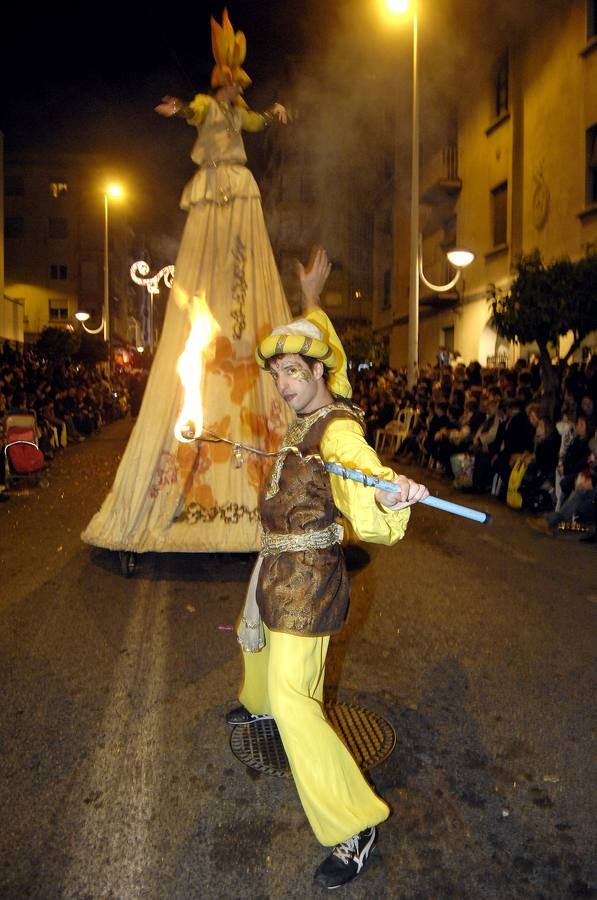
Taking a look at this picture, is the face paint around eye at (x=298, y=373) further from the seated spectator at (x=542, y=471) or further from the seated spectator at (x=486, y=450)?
the seated spectator at (x=486, y=450)

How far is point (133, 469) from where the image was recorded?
6.45 meters

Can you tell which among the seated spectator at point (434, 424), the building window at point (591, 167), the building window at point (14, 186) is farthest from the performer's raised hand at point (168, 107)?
the building window at point (14, 186)

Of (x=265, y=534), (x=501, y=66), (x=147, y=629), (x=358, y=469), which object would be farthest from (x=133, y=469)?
(x=501, y=66)

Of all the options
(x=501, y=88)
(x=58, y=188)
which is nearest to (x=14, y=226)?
(x=58, y=188)

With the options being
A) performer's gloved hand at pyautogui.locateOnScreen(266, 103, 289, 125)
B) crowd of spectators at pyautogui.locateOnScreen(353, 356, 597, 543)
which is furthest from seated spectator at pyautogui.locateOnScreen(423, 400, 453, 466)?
performer's gloved hand at pyautogui.locateOnScreen(266, 103, 289, 125)

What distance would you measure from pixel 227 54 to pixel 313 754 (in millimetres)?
5700

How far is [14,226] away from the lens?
50188 millimetres

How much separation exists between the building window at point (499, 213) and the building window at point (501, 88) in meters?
1.83

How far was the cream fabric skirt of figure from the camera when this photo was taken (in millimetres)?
6422

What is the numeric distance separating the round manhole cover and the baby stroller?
29.6 ft

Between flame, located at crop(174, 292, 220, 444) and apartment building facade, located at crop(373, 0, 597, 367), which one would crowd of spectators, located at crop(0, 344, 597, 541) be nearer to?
flame, located at crop(174, 292, 220, 444)

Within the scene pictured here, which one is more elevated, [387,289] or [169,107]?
[387,289]

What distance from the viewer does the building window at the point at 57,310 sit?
50.7 metres

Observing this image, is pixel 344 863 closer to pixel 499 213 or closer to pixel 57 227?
pixel 499 213
